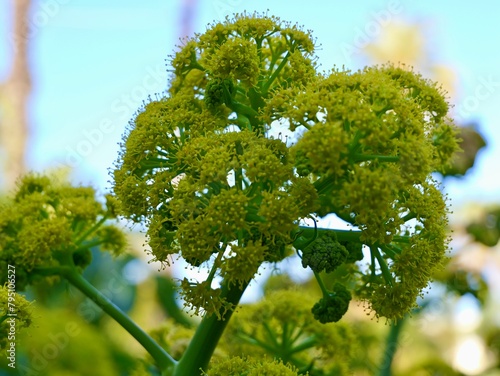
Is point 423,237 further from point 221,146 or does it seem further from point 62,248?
point 62,248

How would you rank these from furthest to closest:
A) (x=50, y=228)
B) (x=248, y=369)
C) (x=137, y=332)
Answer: (x=50, y=228) < (x=137, y=332) < (x=248, y=369)

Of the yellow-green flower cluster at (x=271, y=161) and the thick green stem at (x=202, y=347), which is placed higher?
the yellow-green flower cluster at (x=271, y=161)

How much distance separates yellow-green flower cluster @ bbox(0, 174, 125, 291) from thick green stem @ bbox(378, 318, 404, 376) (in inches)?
64.4

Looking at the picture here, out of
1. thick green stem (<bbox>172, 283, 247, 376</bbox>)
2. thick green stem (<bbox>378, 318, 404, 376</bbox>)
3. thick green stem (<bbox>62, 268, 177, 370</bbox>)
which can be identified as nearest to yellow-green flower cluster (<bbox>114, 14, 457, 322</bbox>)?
thick green stem (<bbox>172, 283, 247, 376</bbox>)

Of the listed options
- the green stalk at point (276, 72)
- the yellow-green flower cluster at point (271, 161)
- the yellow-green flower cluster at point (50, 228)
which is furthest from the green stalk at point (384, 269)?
the yellow-green flower cluster at point (50, 228)

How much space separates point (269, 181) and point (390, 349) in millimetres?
1967

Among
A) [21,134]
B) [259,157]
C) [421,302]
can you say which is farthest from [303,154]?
[21,134]

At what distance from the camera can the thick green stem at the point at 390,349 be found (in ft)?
13.0

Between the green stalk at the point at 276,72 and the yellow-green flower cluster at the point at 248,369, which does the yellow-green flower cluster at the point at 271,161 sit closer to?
the green stalk at the point at 276,72

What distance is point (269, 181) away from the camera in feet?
8.06

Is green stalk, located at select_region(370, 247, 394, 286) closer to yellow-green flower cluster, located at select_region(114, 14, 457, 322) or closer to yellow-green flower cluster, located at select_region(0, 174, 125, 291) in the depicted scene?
yellow-green flower cluster, located at select_region(114, 14, 457, 322)

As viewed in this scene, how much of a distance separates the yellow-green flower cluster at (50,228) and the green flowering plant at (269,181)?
1 cm

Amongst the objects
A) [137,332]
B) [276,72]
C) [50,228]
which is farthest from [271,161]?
[50,228]

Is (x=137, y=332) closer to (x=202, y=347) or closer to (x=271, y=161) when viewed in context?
(x=202, y=347)
